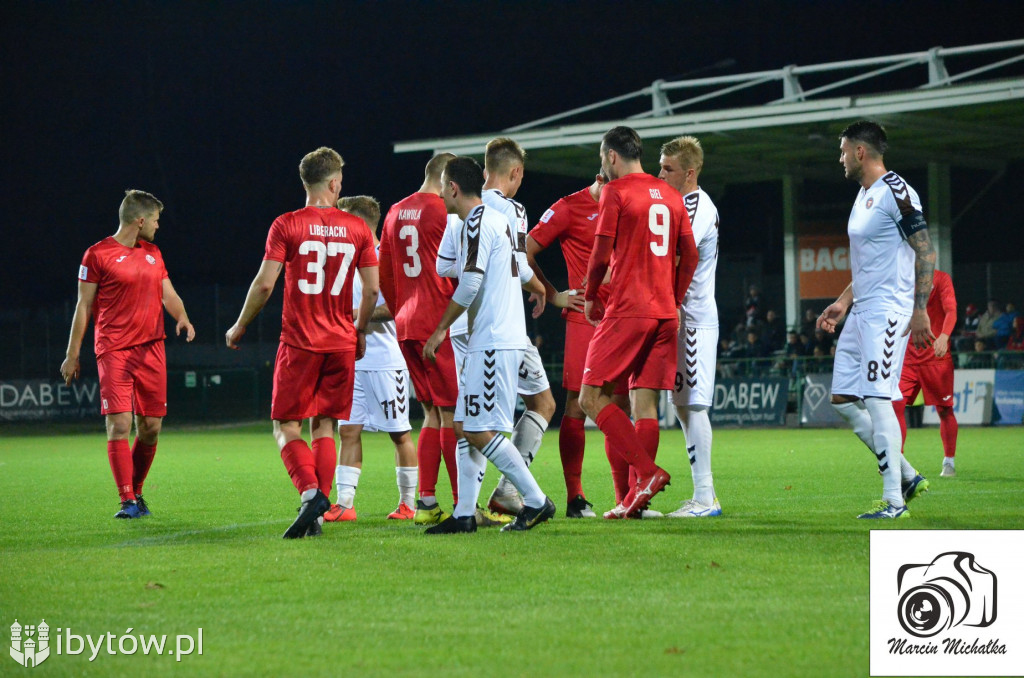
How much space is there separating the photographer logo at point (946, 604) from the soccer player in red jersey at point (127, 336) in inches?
237

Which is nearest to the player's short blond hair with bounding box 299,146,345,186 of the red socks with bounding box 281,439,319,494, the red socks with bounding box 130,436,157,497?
the red socks with bounding box 281,439,319,494

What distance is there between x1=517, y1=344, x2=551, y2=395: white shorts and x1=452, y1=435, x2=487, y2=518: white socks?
1.00 metres

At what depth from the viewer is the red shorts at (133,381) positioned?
30.2 ft

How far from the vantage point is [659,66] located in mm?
39875

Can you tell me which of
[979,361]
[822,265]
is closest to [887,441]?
[979,361]

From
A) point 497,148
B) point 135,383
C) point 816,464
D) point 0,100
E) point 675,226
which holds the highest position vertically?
point 0,100

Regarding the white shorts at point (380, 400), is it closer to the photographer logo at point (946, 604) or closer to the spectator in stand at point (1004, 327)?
the photographer logo at point (946, 604)

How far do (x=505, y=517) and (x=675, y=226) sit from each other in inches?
87.4

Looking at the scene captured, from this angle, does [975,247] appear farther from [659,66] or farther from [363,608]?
[363,608]

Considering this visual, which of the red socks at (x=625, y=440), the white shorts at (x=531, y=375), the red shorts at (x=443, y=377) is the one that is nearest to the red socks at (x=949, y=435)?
the white shorts at (x=531, y=375)

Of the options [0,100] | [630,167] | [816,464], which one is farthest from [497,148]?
[0,100]

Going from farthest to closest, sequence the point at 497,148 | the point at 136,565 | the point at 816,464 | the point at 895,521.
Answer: the point at 816,464 → the point at 497,148 → the point at 895,521 → the point at 136,565

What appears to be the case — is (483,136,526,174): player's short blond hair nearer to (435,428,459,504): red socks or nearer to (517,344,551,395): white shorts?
(517,344,551,395): white shorts

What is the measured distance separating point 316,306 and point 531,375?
61.3 inches
